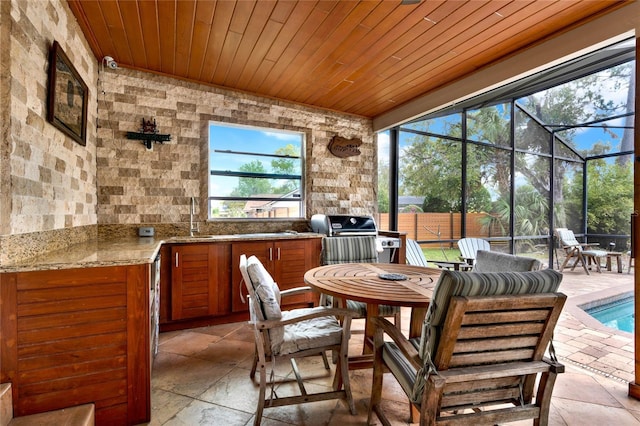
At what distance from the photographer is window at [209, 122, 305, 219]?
3793 millimetres

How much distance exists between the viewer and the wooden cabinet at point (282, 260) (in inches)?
129

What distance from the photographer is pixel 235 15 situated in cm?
229

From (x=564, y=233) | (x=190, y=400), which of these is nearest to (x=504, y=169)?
(x=564, y=233)

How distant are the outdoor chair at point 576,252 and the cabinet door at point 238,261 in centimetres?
590

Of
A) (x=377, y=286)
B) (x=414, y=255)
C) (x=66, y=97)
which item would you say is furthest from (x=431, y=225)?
(x=66, y=97)

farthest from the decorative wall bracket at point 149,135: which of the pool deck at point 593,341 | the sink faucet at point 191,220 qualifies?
the pool deck at point 593,341

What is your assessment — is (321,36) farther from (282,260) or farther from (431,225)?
(431,225)

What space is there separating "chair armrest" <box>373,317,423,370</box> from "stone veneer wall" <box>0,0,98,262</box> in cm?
189

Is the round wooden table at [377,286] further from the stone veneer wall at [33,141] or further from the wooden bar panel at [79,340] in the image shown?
the stone veneer wall at [33,141]

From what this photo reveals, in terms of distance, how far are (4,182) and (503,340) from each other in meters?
2.38

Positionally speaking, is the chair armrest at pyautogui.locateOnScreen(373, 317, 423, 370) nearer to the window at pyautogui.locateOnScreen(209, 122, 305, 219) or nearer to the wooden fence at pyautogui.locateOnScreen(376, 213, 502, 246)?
the window at pyautogui.locateOnScreen(209, 122, 305, 219)

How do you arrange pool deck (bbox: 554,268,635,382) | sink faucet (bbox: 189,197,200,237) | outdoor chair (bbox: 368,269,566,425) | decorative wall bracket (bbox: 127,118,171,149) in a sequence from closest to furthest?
outdoor chair (bbox: 368,269,566,425)
pool deck (bbox: 554,268,635,382)
decorative wall bracket (bbox: 127,118,171,149)
sink faucet (bbox: 189,197,200,237)

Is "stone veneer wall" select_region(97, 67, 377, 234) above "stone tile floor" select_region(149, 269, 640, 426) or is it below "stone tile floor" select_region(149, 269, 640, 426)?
above

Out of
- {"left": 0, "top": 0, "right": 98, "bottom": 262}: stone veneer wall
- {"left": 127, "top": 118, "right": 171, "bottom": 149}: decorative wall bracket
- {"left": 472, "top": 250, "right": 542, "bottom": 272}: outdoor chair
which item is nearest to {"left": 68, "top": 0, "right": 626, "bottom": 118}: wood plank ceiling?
{"left": 0, "top": 0, "right": 98, "bottom": 262}: stone veneer wall
